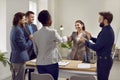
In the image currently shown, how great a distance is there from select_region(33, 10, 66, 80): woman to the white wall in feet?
17.2

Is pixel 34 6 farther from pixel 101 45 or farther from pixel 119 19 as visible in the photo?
pixel 101 45

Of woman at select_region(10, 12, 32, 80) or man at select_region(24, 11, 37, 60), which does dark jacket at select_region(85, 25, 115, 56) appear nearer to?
woman at select_region(10, 12, 32, 80)

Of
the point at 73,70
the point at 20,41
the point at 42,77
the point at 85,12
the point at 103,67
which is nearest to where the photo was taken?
the point at 42,77

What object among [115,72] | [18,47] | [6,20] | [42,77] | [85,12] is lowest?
[115,72]

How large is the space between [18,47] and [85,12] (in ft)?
16.2

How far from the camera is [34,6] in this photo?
291 inches

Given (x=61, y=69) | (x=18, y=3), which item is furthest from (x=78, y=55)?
(x=18, y=3)

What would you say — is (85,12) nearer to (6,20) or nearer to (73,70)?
(6,20)

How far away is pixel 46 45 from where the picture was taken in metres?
2.99

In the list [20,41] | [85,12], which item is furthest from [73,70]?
[85,12]

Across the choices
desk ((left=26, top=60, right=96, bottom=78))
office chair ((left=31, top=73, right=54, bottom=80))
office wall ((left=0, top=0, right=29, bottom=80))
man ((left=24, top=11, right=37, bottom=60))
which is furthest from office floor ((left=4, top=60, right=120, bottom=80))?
office chair ((left=31, top=73, right=54, bottom=80))

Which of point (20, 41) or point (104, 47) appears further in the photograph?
point (20, 41)

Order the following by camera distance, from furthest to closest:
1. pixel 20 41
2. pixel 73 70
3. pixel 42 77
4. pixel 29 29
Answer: pixel 29 29, pixel 20 41, pixel 73 70, pixel 42 77

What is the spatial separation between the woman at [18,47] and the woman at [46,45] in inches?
21.5
